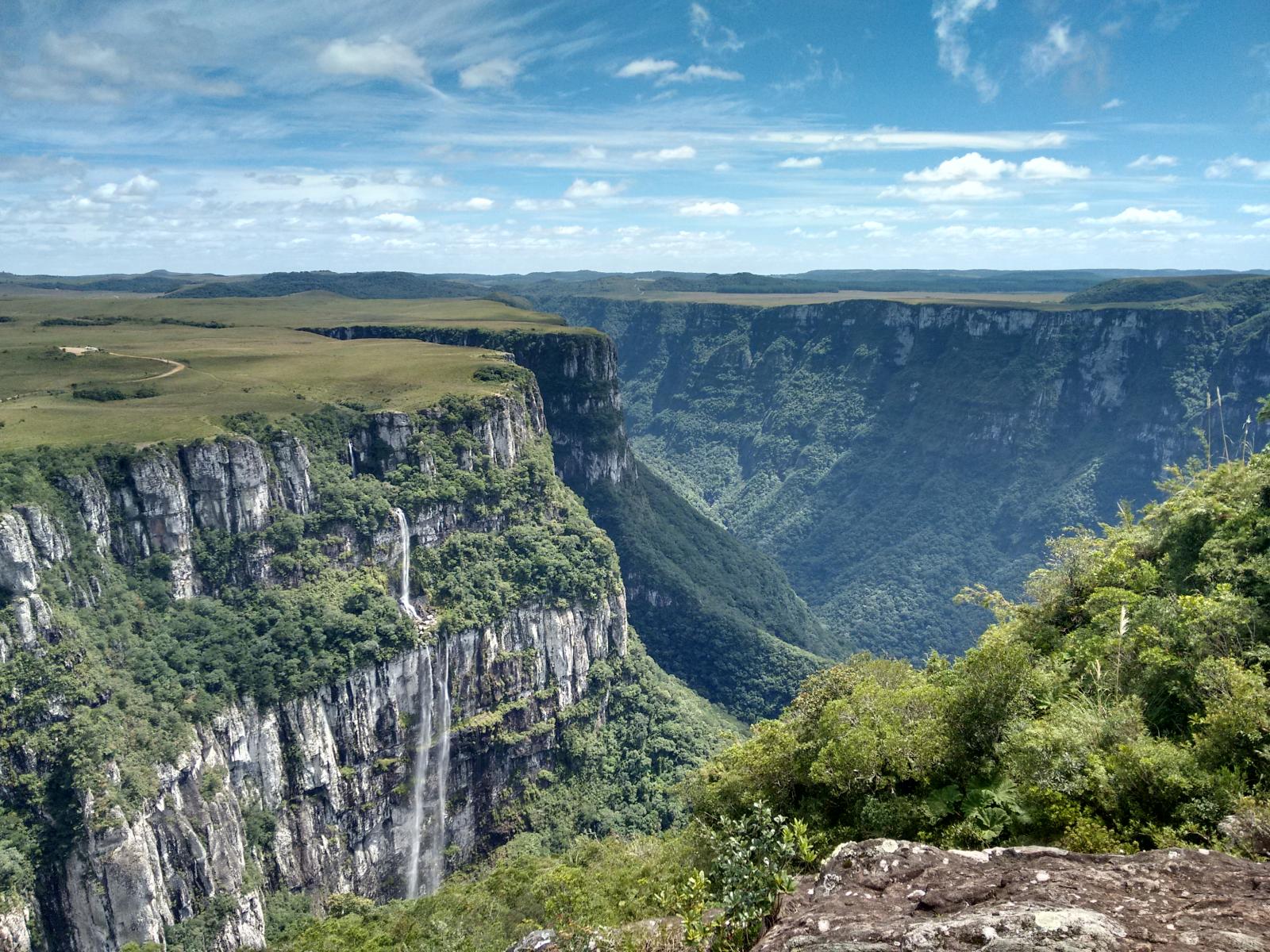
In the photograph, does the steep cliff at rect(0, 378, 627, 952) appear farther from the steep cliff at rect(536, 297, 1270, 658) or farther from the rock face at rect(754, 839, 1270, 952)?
the steep cliff at rect(536, 297, 1270, 658)

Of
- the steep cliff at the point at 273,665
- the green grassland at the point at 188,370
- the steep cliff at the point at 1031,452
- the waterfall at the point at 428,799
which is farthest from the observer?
the steep cliff at the point at 1031,452

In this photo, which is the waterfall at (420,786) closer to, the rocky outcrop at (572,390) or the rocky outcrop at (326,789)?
the rocky outcrop at (326,789)

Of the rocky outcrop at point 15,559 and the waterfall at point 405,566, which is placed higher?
the rocky outcrop at point 15,559

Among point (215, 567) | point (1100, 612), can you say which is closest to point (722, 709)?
point (215, 567)

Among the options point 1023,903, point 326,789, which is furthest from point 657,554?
point 1023,903

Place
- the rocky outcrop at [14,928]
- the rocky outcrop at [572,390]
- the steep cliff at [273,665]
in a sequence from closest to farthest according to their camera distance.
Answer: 1. the rocky outcrop at [14,928]
2. the steep cliff at [273,665]
3. the rocky outcrop at [572,390]

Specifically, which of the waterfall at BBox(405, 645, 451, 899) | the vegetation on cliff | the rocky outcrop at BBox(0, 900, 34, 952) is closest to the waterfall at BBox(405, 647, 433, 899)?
the waterfall at BBox(405, 645, 451, 899)

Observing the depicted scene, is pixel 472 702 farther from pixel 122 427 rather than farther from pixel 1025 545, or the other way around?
pixel 1025 545

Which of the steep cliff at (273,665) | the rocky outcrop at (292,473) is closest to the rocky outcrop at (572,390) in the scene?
the steep cliff at (273,665)
